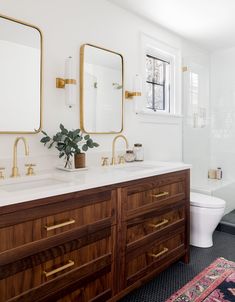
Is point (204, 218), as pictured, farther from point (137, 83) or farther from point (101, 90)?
point (101, 90)

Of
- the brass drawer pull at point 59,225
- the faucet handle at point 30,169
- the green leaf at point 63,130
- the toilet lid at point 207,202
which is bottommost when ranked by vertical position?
the toilet lid at point 207,202

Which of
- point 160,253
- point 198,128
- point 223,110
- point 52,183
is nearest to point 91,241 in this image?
point 52,183

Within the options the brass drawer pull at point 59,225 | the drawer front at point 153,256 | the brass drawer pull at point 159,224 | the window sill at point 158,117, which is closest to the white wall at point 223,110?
the window sill at point 158,117

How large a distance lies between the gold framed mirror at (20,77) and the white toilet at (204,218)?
1.75 metres

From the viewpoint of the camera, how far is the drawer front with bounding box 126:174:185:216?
1.79 meters

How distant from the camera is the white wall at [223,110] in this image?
12.6 ft

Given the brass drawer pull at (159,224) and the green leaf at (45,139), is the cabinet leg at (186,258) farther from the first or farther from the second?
the green leaf at (45,139)

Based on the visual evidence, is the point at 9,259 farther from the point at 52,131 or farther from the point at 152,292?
the point at 152,292

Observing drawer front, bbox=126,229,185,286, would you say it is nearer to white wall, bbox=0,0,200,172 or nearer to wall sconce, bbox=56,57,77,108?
white wall, bbox=0,0,200,172

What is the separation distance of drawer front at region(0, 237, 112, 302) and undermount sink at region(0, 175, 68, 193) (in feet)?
1.38

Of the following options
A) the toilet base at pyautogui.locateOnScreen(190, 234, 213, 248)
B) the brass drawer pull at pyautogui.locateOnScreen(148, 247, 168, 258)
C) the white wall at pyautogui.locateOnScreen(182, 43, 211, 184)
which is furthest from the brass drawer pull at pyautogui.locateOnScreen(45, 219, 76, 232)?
the white wall at pyautogui.locateOnScreen(182, 43, 211, 184)

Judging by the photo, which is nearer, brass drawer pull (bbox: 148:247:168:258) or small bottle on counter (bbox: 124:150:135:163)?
brass drawer pull (bbox: 148:247:168:258)

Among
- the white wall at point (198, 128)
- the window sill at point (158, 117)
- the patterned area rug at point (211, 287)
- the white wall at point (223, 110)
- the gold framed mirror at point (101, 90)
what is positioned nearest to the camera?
the patterned area rug at point (211, 287)

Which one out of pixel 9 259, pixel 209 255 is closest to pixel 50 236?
pixel 9 259
